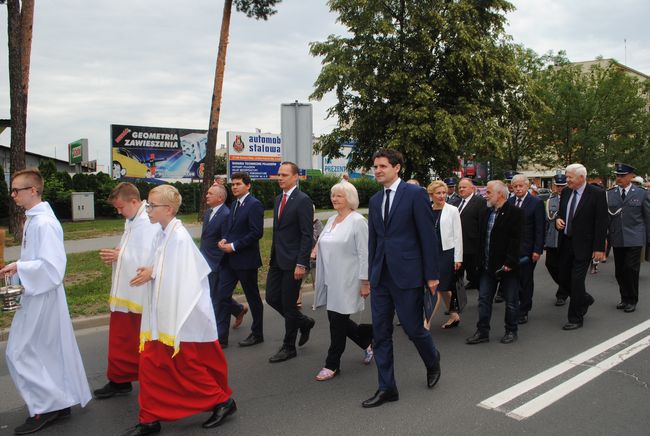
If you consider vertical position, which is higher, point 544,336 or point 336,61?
point 336,61

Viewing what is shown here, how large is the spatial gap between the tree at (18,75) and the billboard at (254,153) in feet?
63.3

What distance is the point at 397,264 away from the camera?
4348mm

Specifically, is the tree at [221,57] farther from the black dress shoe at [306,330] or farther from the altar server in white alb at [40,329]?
the altar server in white alb at [40,329]

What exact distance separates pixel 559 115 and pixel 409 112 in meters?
15.1

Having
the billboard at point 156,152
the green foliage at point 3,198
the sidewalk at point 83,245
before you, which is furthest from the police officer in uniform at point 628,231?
the billboard at point 156,152

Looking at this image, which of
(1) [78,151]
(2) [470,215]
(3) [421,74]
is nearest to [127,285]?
(2) [470,215]

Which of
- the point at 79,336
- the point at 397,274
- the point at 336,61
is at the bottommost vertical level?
the point at 79,336

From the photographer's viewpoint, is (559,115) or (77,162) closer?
(559,115)

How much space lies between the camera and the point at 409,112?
743 inches

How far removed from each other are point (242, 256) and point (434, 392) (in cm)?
259

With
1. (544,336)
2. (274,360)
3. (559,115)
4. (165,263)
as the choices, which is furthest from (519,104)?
(165,263)

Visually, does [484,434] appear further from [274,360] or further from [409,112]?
[409,112]

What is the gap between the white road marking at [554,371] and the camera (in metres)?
4.36

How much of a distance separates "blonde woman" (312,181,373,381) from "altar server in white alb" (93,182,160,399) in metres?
1.57
